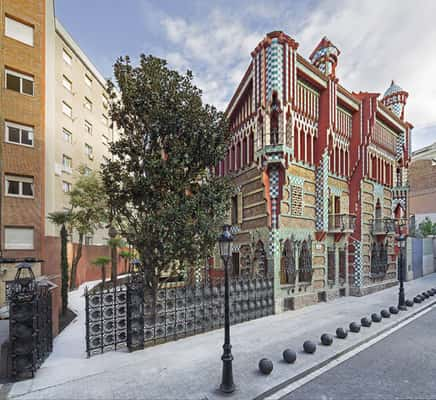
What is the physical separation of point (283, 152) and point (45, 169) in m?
14.1

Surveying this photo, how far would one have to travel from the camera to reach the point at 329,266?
15.8 m

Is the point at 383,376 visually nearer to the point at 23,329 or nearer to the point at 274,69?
the point at 23,329

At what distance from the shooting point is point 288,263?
13.1 metres

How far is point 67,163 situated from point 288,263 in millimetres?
17306

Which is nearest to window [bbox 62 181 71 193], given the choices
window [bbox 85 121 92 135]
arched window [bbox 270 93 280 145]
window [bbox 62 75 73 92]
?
window [bbox 85 121 92 135]

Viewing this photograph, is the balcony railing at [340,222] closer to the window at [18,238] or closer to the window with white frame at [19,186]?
the window at [18,238]

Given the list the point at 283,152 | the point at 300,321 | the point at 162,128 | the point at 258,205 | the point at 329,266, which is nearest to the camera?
the point at 162,128

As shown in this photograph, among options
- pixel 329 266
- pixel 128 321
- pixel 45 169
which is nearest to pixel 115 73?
pixel 128 321

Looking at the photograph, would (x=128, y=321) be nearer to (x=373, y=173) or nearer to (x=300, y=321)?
(x=300, y=321)

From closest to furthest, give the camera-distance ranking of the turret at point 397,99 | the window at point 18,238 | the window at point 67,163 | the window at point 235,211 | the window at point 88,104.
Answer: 1. the window at point 18,238
2. the window at point 235,211
3. the window at point 67,163
4. the turret at point 397,99
5. the window at point 88,104

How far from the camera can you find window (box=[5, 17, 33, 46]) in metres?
16.0

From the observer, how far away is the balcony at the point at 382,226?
60.3ft

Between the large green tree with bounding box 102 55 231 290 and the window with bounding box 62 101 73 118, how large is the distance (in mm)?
14038

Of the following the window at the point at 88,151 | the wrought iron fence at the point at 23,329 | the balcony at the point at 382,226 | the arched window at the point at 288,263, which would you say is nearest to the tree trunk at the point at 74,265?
the window at the point at 88,151
